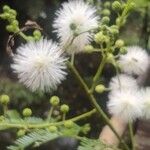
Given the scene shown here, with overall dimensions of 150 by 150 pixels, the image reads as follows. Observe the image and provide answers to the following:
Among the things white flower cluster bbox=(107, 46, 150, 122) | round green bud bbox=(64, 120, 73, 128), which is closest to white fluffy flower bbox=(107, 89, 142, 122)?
white flower cluster bbox=(107, 46, 150, 122)

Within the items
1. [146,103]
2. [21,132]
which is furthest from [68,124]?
[146,103]

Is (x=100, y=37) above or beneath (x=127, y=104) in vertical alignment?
above

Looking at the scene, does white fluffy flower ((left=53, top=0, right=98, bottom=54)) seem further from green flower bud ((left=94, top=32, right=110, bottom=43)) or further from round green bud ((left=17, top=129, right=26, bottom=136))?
round green bud ((left=17, top=129, right=26, bottom=136))

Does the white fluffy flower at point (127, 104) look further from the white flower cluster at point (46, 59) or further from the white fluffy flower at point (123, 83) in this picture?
the white flower cluster at point (46, 59)

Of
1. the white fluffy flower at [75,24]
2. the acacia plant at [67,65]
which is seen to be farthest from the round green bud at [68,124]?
the white fluffy flower at [75,24]

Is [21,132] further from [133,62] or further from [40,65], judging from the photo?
[133,62]
